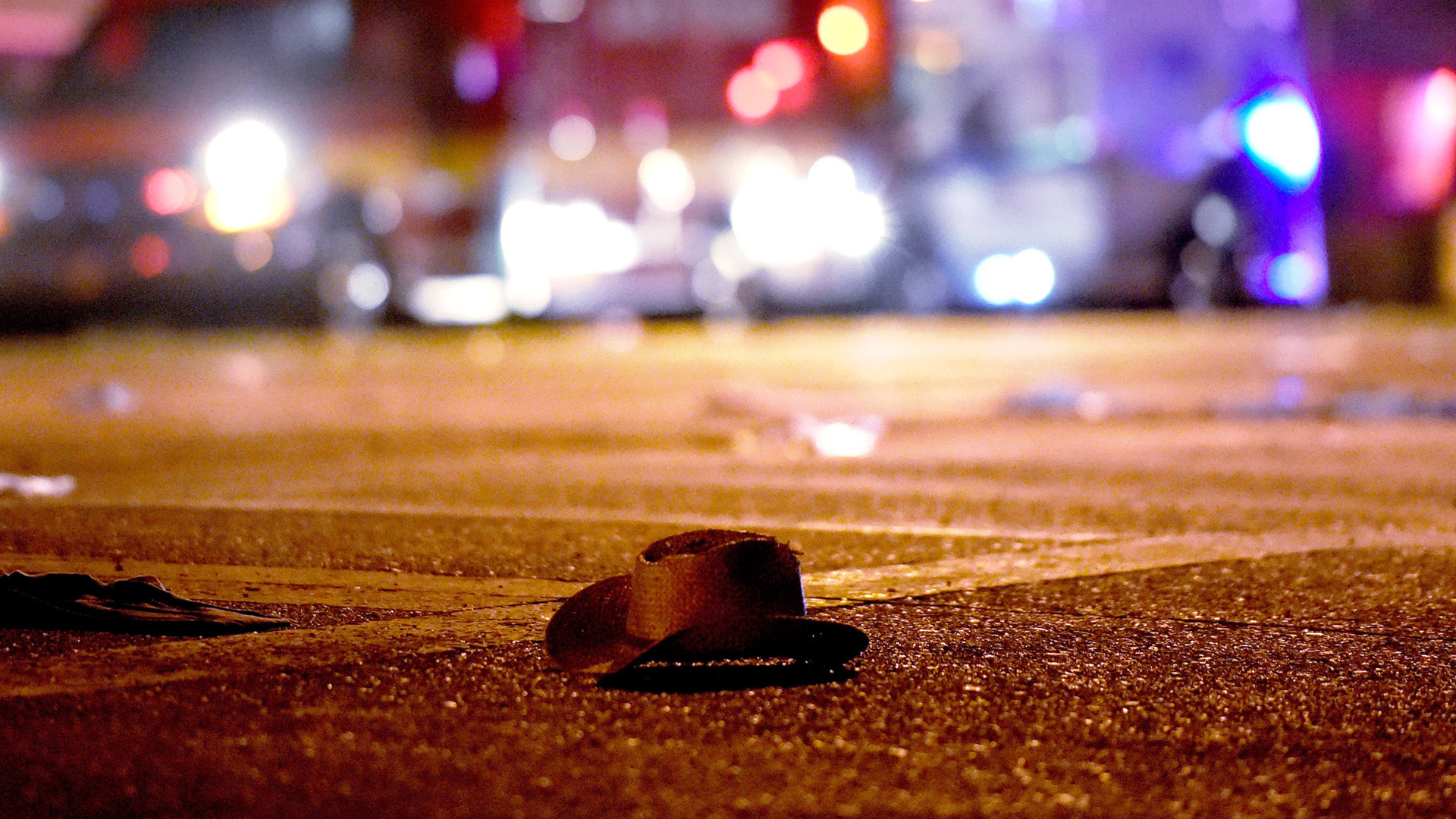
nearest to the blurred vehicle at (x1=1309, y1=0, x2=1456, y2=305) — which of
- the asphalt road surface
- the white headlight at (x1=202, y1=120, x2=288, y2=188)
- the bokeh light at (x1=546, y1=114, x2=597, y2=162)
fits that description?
the bokeh light at (x1=546, y1=114, x2=597, y2=162)

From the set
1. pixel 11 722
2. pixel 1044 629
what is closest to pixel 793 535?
pixel 1044 629

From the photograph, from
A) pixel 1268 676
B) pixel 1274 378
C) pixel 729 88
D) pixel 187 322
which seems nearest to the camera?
pixel 1268 676

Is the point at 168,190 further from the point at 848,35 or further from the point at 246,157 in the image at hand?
the point at 848,35

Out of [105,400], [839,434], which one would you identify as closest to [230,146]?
[105,400]

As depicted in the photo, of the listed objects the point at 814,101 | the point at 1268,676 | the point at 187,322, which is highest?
the point at 814,101

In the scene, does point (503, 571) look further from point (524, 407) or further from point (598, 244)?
point (598, 244)

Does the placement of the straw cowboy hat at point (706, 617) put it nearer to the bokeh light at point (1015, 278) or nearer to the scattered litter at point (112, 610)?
the scattered litter at point (112, 610)
